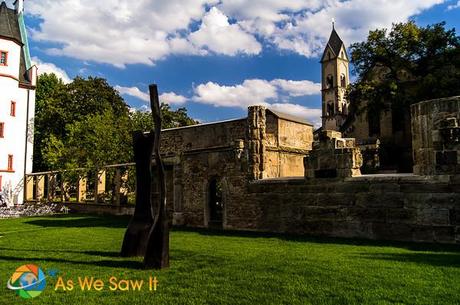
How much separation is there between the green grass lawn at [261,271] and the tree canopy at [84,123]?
654 inches

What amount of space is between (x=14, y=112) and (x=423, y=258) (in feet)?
106

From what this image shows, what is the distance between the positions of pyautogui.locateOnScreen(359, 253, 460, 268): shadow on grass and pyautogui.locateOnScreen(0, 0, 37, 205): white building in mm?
28568

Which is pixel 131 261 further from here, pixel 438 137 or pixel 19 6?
pixel 19 6

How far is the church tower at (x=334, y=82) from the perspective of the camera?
67.7 m

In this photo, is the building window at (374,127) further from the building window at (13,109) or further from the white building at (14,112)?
the building window at (13,109)

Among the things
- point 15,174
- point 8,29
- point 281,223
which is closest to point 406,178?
point 281,223

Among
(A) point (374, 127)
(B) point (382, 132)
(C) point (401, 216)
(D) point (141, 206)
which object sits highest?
(A) point (374, 127)

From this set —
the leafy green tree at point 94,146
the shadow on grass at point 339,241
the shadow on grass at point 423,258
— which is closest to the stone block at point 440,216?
the shadow on grass at point 339,241

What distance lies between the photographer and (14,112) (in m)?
31.6

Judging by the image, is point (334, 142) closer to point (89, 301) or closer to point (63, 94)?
point (89, 301)

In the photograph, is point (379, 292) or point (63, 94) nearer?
point (379, 292)

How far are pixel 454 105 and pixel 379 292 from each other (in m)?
6.22

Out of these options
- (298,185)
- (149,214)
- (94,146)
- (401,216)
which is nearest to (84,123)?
(94,146)

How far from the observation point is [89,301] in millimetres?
5430
